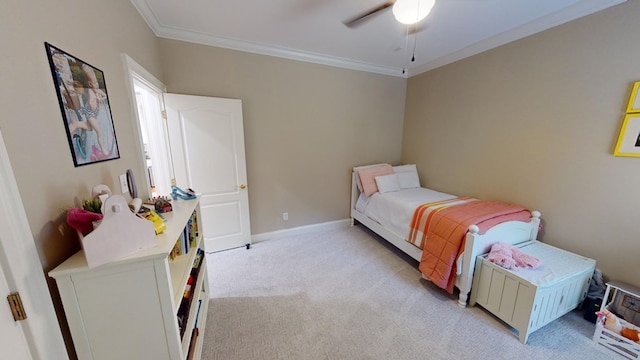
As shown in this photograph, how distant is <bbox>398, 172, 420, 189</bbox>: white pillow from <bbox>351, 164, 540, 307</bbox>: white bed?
0.22 feet

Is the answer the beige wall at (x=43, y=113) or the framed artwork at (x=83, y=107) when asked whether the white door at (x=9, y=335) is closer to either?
the beige wall at (x=43, y=113)

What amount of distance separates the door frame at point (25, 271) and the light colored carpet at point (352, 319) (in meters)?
0.98

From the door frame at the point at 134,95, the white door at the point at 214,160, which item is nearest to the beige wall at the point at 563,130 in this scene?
the white door at the point at 214,160

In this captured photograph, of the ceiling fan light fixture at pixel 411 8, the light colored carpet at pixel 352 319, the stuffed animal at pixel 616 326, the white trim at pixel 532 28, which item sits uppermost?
the white trim at pixel 532 28

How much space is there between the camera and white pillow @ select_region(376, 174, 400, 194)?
3.11m

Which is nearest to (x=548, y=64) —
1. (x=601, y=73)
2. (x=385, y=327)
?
(x=601, y=73)

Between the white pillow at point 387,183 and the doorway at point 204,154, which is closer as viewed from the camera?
the doorway at point 204,154

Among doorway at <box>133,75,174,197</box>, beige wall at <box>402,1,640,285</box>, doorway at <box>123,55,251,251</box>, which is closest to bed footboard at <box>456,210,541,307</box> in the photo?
beige wall at <box>402,1,640,285</box>

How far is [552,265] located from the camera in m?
1.73

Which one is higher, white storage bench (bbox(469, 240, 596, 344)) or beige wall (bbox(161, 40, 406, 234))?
beige wall (bbox(161, 40, 406, 234))

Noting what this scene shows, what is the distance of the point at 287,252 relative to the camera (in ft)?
9.17

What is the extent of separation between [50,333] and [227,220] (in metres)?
2.00

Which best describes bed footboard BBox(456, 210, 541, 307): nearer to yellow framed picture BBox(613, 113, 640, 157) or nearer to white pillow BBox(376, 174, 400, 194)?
yellow framed picture BBox(613, 113, 640, 157)

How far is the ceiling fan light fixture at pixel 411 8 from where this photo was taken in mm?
1311
